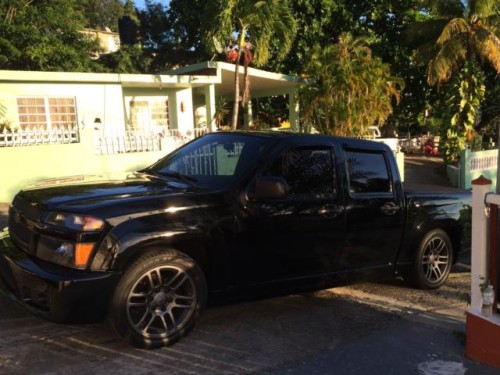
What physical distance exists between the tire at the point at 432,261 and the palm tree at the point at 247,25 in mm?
10867

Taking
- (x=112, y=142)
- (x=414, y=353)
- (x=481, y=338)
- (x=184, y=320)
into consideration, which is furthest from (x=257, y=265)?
(x=112, y=142)

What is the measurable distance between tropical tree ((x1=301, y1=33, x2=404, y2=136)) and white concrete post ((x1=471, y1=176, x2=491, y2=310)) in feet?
38.0

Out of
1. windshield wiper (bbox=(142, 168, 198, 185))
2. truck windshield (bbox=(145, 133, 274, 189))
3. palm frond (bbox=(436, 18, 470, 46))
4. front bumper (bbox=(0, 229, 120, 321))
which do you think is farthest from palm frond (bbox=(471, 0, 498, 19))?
front bumper (bbox=(0, 229, 120, 321))

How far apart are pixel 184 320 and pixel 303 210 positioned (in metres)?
1.37

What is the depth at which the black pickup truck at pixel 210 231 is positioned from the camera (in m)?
3.67

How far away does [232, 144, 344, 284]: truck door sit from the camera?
429 cm

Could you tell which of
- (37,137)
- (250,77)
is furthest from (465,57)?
(37,137)

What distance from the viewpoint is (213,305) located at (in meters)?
4.21

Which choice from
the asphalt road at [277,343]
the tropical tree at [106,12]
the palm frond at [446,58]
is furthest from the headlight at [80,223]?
the tropical tree at [106,12]

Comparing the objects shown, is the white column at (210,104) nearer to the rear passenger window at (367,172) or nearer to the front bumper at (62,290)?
the rear passenger window at (367,172)

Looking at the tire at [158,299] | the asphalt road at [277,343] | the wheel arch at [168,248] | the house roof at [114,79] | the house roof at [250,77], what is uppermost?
the house roof at [250,77]

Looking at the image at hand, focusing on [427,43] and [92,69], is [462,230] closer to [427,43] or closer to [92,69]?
[427,43]

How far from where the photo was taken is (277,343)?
415 cm

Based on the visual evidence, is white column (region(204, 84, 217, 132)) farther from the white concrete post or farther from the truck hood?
the white concrete post
